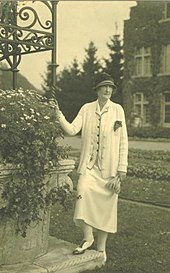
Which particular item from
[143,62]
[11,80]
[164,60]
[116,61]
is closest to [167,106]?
[164,60]

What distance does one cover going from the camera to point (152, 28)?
66.3 ft

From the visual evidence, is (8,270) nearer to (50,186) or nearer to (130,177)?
(50,186)

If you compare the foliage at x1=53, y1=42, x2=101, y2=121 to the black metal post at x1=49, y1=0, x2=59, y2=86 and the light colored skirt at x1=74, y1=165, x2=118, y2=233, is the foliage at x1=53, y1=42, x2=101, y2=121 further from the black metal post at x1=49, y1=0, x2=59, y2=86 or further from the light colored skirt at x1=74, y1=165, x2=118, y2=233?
the light colored skirt at x1=74, y1=165, x2=118, y2=233

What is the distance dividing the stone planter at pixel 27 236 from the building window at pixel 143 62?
18.3m

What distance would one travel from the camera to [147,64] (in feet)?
71.5

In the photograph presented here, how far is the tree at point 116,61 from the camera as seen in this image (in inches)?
919

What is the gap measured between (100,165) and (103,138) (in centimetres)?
24

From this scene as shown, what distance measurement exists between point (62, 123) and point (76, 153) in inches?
309

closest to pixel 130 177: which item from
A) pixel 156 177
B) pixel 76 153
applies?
pixel 156 177

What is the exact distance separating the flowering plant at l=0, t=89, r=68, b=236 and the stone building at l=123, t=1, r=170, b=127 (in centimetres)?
1595

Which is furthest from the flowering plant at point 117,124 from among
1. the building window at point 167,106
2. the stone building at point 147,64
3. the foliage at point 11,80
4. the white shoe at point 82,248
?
the building window at point 167,106

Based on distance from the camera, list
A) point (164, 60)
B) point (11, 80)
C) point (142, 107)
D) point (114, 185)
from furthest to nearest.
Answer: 1. point (142, 107)
2. point (164, 60)
3. point (11, 80)
4. point (114, 185)

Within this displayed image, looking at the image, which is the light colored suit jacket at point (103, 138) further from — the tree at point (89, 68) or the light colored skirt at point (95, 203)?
the tree at point (89, 68)

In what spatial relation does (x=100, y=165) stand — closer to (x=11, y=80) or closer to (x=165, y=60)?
(x=11, y=80)
